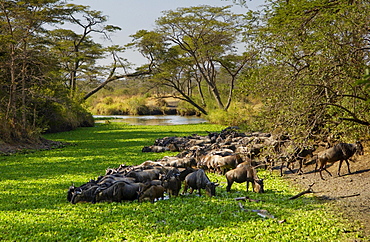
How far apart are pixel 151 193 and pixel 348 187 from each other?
181 inches

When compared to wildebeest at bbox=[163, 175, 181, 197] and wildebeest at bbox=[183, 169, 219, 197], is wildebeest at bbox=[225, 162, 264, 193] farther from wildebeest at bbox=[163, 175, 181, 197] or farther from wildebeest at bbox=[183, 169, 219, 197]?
wildebeest at bbox=[163, 175, 181, 197]

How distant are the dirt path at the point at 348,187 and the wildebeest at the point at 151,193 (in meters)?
3.50

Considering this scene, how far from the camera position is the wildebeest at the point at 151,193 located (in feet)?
25.1

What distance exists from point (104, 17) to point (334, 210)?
31416mm

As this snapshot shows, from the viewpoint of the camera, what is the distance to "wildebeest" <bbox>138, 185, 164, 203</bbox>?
7.64m

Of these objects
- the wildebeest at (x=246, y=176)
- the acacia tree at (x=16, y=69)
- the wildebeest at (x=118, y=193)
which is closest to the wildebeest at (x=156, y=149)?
the acacia tree at (x=16, y=69)

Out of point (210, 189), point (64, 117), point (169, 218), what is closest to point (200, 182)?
point (210, 189)

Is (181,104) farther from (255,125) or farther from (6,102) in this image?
(255,125)

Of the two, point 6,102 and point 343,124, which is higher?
point 6,102

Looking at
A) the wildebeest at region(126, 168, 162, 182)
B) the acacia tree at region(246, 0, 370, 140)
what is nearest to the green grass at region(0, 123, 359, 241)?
the wildebeest at region(126, 168, 162, 182)

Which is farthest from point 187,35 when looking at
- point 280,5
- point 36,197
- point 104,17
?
point 36,197

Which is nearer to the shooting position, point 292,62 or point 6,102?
point 292,62

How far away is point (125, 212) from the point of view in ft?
23.0

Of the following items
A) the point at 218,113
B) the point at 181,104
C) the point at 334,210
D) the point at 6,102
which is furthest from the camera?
the point at 181,104
